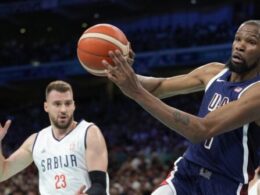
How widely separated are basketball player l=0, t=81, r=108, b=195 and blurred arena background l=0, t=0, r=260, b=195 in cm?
919

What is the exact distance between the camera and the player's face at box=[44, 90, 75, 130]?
5070 mm

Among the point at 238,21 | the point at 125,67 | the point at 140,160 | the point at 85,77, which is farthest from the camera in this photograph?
the point at 85,77

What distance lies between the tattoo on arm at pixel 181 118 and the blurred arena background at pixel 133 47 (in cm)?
1103

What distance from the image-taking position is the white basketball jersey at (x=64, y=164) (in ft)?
16.2

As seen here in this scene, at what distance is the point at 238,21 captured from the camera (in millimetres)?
21375

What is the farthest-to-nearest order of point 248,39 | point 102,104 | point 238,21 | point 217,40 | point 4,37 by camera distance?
point 4,37 → point 102,104 → point 238,21 → point 217,40 → point 248,39

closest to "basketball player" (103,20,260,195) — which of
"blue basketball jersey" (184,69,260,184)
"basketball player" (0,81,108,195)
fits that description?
"blue basketball jersey" (184,69,260,184)

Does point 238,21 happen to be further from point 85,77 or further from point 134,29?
point 85,77

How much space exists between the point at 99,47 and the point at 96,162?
1228 mm

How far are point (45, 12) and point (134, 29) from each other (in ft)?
13.1

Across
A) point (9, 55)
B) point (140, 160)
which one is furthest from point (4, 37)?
point (140, 160)

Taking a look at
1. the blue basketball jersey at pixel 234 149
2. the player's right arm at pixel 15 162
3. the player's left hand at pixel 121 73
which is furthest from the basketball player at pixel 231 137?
the player's right arm at pixel 15 162

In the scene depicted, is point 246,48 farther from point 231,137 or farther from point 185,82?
point 185,82

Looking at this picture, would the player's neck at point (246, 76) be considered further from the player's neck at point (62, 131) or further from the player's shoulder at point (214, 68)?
the player's neck at point (62, 131)
